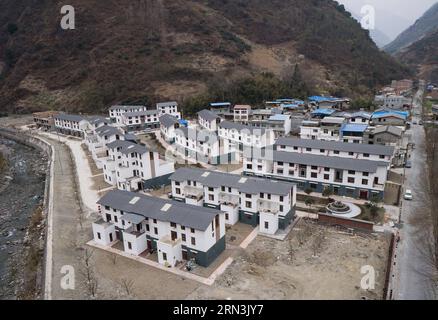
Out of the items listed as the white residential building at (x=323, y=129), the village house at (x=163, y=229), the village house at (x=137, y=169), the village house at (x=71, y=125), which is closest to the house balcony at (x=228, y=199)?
the village house at (x=163, y=229)

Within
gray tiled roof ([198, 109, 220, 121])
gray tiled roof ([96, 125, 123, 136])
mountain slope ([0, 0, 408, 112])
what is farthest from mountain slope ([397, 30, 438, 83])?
gray tiled roof ([96, 125, 123, 136])

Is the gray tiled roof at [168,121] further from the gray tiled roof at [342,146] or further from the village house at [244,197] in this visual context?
the village house at [244,197]

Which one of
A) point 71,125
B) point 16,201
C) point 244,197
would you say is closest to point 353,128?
point 244,197

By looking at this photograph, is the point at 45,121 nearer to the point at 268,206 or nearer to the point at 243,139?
the point at 243,139

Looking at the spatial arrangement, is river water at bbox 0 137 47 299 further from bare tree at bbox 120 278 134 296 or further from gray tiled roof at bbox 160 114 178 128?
gray tiled roof at bbox 160 114 178 128

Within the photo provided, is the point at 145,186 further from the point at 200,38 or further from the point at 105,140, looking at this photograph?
the point at 200,38

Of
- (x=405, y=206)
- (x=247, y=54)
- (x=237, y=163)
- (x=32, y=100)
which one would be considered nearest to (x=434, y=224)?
(x=405, y=206)
